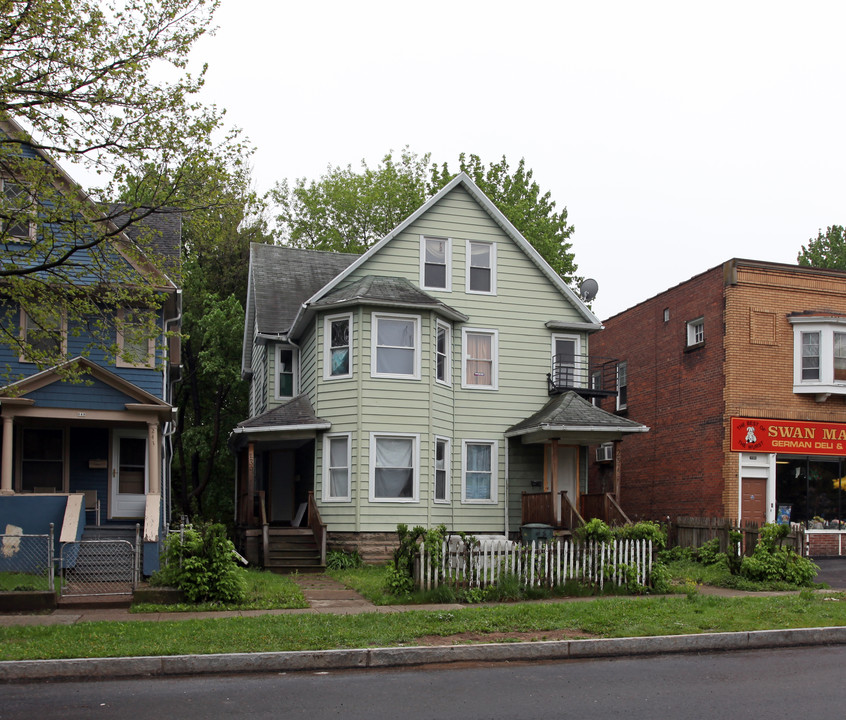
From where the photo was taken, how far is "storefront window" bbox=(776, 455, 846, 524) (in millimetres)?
25516

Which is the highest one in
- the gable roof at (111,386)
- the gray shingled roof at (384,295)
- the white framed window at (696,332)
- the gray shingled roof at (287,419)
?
the gray shingled roof at (384,295)

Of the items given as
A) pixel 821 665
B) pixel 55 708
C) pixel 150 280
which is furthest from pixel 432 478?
pixel 55 708

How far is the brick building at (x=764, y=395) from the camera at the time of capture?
25000mm

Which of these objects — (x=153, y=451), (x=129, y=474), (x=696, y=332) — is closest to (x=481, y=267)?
(x=696, y=332)

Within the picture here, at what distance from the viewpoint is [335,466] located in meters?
22.9

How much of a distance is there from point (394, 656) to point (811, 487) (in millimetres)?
19024

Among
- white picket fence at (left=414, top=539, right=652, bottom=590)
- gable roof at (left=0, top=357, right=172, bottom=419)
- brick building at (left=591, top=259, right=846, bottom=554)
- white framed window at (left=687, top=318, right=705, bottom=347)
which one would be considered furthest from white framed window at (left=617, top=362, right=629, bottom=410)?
gable roof at (left=0, top=357, right=172, bottom=419)

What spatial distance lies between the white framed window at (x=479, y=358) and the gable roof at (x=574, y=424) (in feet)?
5.02

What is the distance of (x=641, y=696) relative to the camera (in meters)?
8.59

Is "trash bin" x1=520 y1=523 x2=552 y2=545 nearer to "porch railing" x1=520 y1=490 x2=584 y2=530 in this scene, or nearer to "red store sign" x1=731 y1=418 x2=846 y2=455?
"porch railing" x1=520 y1=490 x2=584 y2=530

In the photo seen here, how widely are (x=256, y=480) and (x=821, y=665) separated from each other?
20161 millimetres

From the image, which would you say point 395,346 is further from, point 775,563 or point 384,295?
point 775,563

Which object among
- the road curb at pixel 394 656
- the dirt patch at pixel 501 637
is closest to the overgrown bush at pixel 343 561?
the dirt patch at pixel 501 637

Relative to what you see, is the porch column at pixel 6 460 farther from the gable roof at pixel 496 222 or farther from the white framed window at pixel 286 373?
the white framed window at pixel 286 373
